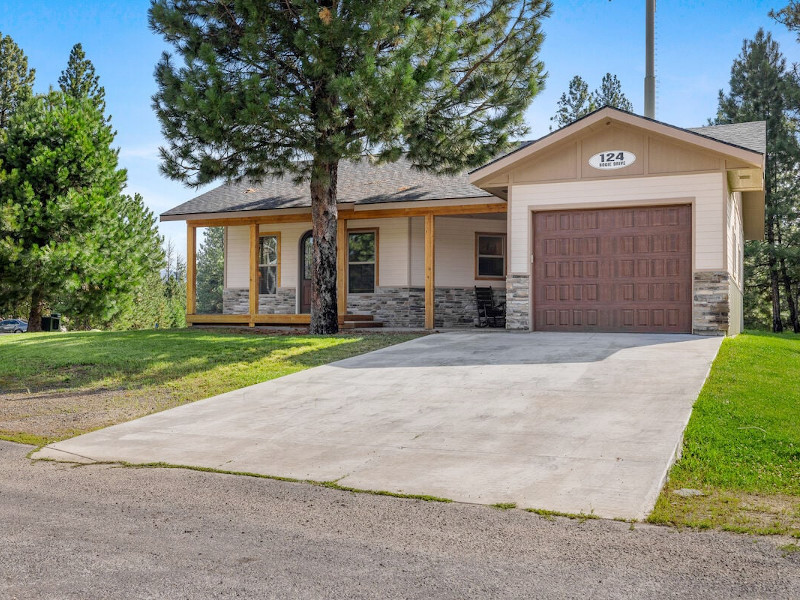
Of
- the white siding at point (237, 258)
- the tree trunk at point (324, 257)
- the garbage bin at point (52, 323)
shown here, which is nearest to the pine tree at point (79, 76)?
the garbage bin at point (52, 323)

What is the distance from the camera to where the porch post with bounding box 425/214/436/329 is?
16.5 meters

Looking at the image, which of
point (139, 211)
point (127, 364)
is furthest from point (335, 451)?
point (139, 211)

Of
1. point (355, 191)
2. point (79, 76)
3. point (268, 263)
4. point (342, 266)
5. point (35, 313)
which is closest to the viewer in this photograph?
point (342, 266)

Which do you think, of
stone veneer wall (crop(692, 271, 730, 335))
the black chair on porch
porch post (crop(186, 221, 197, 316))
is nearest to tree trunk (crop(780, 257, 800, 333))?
the black chair on porch

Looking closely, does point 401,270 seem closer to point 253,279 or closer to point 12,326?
point 253,279

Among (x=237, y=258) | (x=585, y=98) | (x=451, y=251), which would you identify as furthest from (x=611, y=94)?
(x=237, y=258)

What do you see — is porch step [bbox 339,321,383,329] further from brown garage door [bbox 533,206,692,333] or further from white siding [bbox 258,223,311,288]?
brown garage door [bbox 533,206,692,333]

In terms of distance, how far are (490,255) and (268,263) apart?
626 cm

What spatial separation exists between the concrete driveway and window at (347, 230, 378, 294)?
8.46m

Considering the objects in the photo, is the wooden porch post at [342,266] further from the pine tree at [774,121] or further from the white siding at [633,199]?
the pine tree at [774,121]

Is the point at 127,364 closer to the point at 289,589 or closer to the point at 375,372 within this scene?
the point at 375,372

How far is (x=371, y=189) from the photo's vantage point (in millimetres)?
18609

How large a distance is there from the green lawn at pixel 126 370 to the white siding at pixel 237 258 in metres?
5.38

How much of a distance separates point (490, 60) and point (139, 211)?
16594 millimetres
